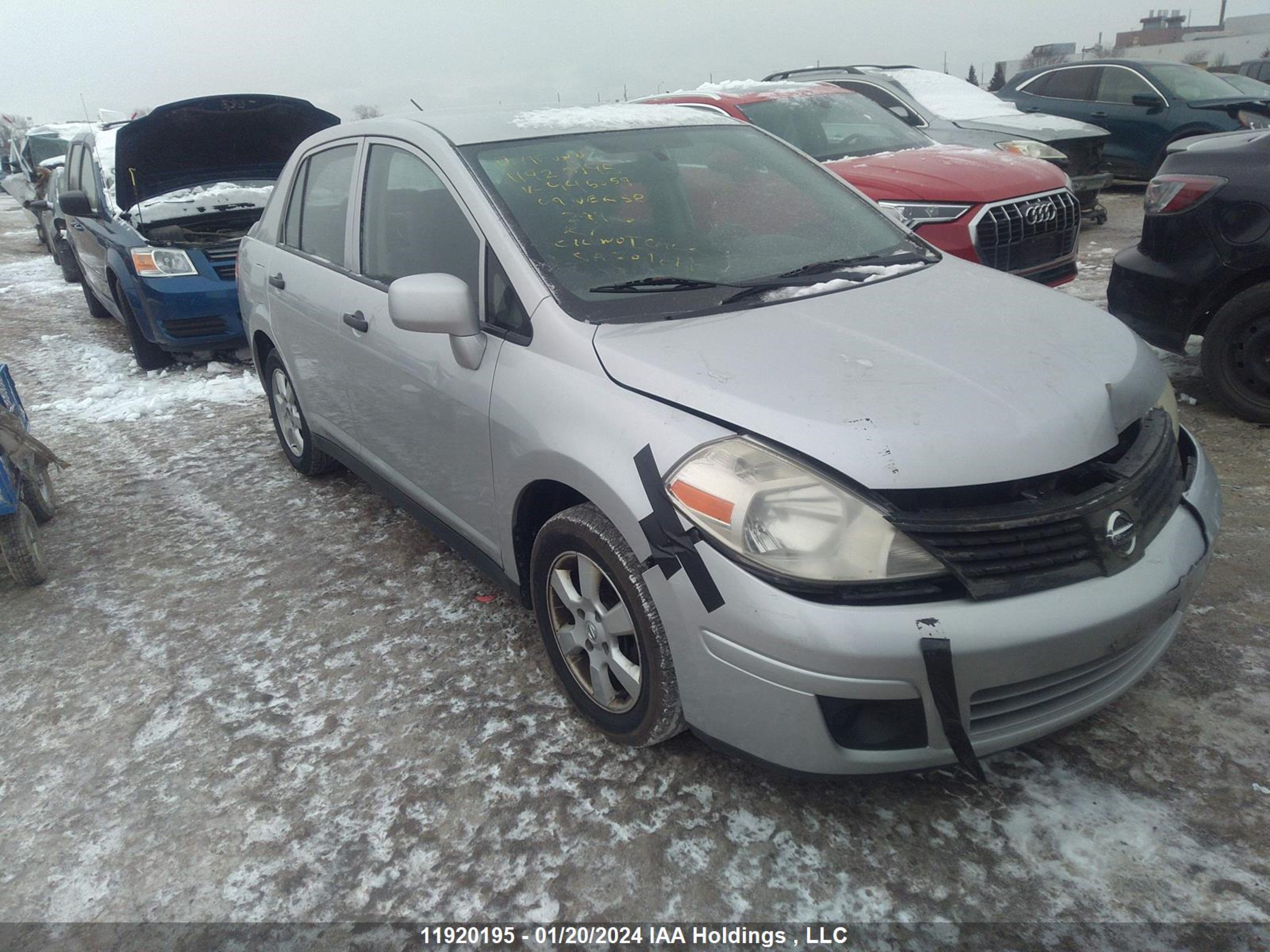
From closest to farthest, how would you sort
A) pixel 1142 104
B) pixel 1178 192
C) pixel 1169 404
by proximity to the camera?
pixel 1169 404 → pixel 1178 192 → pixel 1142 104

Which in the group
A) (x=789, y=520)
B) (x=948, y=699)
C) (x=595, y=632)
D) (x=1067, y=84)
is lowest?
(x=595, y=632)

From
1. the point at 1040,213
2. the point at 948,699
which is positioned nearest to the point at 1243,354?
the point at 1040,213

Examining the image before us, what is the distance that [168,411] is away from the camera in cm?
608

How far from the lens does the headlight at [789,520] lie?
1.93 meters

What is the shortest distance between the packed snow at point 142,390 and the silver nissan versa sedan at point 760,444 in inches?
134

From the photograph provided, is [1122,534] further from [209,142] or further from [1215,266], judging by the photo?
[209,142]

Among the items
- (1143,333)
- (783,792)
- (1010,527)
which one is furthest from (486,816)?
(1143,333)

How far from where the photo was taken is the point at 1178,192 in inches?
174

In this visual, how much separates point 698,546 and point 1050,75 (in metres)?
12.7

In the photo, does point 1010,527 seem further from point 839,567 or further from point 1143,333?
point 1143,333

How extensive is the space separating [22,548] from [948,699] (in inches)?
143

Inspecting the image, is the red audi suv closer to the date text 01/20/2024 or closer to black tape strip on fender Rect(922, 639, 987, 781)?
black tape strip on fender Rect(922, 639, 987, 781)

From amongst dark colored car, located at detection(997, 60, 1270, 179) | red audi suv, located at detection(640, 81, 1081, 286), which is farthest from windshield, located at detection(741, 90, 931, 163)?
dark colored car, located at detection(997, 60, 1270, 179)

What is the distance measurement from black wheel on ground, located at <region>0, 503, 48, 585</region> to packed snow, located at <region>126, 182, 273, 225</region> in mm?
4058
